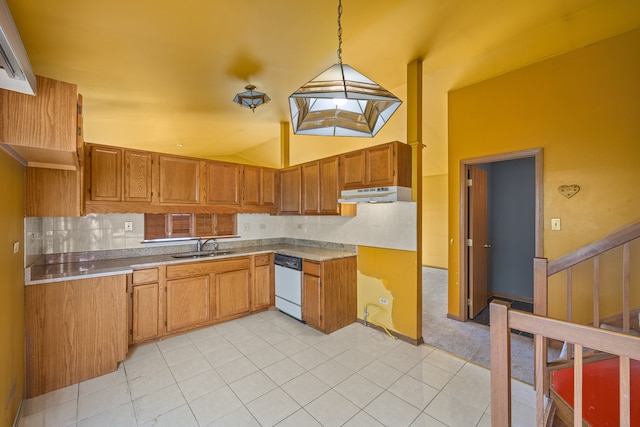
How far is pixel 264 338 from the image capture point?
9.91 ft

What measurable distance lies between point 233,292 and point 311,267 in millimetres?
1152

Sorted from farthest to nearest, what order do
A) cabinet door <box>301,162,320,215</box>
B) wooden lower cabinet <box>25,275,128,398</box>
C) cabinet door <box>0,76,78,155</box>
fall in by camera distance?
cabinet door <box>301,162,320,215</box>
wooden lower cabinet <box>25,275,128,398</box>
cabinet door <box>0,76,78,155</box>

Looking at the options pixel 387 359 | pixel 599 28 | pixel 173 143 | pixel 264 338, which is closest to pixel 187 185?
pixel 264 338

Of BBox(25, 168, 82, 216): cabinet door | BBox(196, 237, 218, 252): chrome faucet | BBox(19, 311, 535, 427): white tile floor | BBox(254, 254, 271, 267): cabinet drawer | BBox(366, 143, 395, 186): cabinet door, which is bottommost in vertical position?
BBox(19, 311, 535, 427): white tile floor

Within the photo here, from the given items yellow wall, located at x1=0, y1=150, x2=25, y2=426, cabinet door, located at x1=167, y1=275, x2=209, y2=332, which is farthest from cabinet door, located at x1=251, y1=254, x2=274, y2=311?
yellow wall, located at x1=0, y1=150, x2=25, y2=426

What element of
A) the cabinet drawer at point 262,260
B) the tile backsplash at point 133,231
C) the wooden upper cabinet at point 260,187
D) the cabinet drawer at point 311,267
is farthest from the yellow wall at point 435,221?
the cabinet drawer at point 262,260

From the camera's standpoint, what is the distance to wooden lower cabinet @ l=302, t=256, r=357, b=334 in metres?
3.09

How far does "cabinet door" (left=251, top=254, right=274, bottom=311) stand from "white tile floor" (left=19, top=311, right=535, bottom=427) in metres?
0.77

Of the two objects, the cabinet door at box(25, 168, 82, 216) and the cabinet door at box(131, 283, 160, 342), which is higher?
the cabinet door at box(25, 168, 82, 216)

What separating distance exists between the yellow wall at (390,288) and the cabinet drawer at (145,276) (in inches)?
94.6

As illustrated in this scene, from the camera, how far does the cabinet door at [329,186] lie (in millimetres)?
3340

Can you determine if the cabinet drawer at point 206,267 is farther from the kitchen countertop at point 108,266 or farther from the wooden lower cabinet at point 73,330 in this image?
the wooden lower cabinet at point 73,330

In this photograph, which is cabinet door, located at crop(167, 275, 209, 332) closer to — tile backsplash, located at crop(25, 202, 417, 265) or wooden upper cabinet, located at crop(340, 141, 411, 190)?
tile backsplash, located at crop(25, 202, 417, 265)

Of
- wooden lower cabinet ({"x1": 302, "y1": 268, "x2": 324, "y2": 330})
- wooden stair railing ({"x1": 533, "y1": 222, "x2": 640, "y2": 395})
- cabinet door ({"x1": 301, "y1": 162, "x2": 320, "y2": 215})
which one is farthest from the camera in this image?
cabinet door ({"x1": 301, "y1": 162, "x2": 320, "y2": 215})
